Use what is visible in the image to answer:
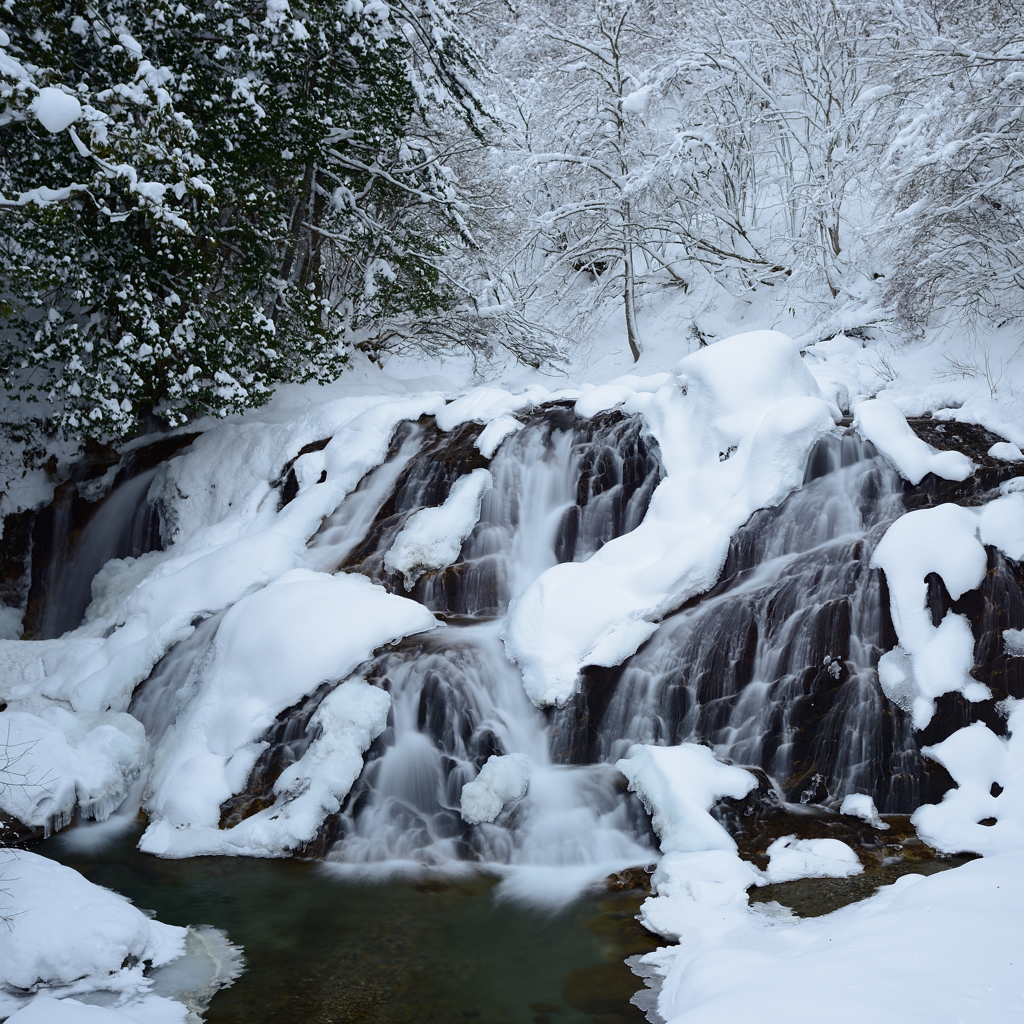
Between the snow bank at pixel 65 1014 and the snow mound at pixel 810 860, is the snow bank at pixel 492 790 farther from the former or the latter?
the snow bank at pixel 65 1014

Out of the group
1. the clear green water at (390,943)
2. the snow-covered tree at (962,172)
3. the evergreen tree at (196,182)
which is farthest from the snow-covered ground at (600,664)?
the evergreen tree at (196,182)

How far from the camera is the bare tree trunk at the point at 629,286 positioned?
12891mm

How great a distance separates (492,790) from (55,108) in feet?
21.2

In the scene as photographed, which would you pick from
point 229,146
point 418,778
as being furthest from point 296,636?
point 229,146

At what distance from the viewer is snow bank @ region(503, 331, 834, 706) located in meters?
6.24

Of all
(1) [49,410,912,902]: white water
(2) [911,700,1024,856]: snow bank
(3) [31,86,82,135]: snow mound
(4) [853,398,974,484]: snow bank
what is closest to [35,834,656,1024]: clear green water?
(1) [49,410,912,902]: white water

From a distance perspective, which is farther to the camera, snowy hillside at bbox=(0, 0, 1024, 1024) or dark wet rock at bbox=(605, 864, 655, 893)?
dark wet rock at bbox=(605, 864, 655, 893)

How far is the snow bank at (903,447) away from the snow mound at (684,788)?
9.14 ft

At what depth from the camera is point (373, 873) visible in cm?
529

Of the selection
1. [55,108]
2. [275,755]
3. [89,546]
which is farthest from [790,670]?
[89,546]

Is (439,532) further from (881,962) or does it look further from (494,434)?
(881,962)

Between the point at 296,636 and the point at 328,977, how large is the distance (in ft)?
9.23

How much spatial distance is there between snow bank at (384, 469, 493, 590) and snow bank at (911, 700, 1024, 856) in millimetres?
4228

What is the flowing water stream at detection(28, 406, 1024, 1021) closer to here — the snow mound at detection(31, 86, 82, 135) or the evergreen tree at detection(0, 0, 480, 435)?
the evergreen tree at detection(0, 0, 480, 435)
